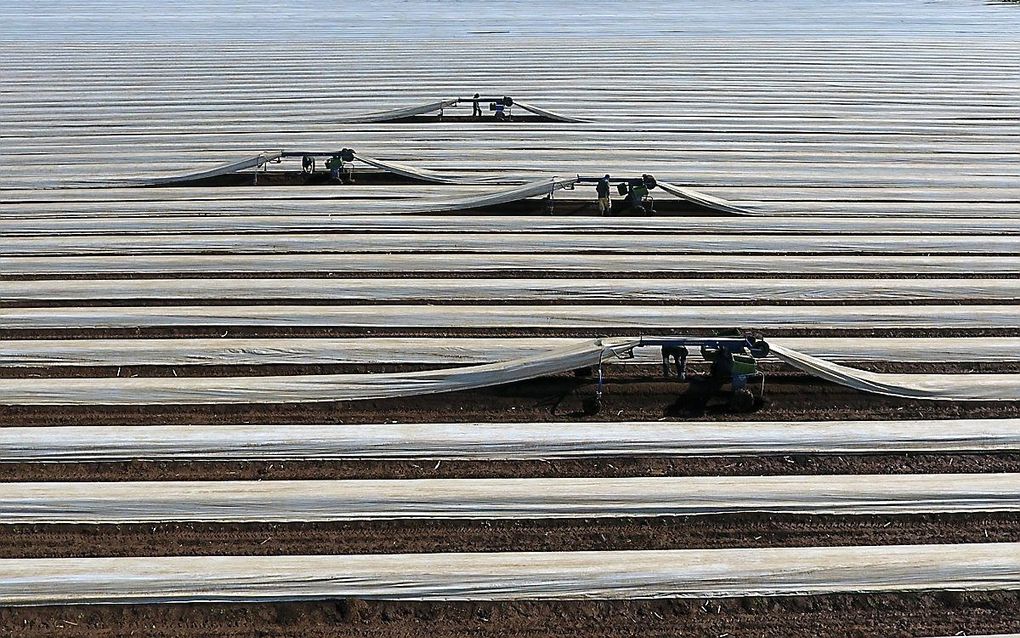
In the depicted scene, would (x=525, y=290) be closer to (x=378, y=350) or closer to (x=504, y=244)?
(x=504, y=244)

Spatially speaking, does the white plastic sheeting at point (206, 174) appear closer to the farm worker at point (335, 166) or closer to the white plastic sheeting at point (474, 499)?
the farm worker at point (335, 166)

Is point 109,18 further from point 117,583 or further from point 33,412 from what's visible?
point 117,583

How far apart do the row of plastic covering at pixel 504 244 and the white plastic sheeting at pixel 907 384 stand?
1883mm

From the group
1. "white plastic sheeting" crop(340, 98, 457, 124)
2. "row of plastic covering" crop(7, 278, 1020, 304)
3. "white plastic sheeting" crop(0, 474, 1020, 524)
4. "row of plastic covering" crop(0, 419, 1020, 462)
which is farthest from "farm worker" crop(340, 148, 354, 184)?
"white plastic sheeting" crop(0, 474, 1020, 524)

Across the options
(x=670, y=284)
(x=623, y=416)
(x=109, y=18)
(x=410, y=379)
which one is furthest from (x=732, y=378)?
(x=109, y=18)

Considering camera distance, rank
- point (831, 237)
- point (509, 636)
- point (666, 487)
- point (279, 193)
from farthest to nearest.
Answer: point (279, 193), point (831, 237), point (666, 487), point (509, 636)

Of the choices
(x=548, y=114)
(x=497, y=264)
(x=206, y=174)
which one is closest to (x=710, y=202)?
(x=497, y=264)

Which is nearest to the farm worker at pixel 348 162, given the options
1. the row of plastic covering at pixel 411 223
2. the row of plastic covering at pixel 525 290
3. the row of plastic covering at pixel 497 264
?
the row of plastic covering at pixel 411 223

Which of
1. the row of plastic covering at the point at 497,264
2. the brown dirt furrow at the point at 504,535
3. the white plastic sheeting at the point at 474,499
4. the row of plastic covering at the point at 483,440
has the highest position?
the row of plastic covering at the point at 497,264

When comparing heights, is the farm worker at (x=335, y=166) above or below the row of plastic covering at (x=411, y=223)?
above

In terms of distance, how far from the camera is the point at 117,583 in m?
3.52

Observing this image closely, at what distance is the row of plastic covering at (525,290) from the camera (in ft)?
18.6

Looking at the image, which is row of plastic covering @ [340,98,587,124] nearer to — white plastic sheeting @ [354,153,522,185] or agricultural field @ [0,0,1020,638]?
agricultural field @ [0,0,1020,638]

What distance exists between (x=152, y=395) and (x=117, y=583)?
1.35 meters
